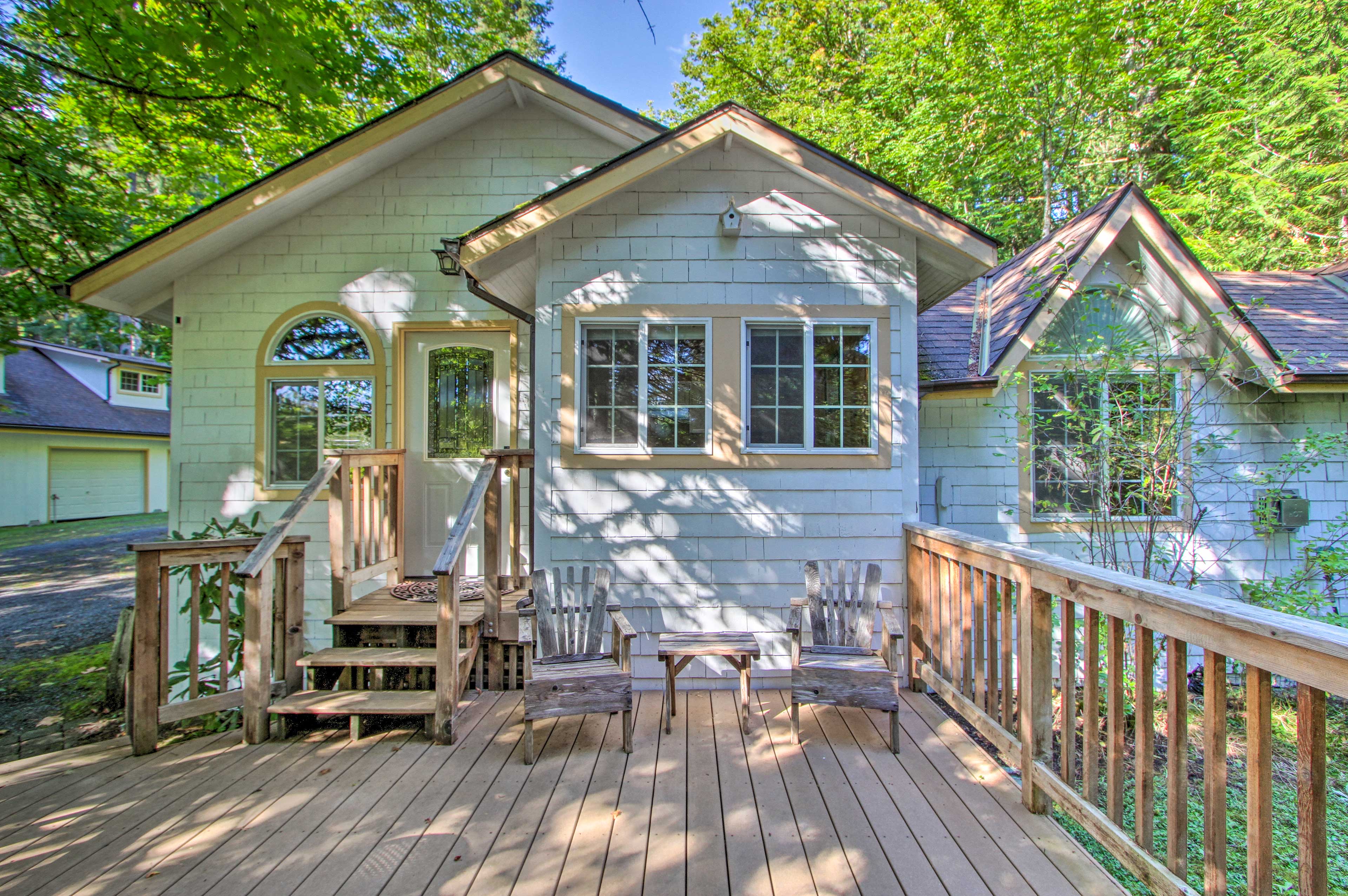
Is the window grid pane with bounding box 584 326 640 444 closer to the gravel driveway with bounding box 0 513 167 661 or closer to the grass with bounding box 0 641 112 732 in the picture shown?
the gravel driveway with bounding box 0 513 167 661

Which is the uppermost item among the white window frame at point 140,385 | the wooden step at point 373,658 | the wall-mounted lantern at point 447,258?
the white window frame at point 140,385

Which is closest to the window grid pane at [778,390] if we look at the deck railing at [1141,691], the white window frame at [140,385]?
the deck railing at [1141,691]

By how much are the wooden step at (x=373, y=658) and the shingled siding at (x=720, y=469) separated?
943 mm

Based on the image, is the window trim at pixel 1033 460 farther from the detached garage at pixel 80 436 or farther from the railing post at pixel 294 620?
the detached garage at pixel 80 436

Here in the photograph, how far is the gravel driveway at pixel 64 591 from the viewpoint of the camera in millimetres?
6770

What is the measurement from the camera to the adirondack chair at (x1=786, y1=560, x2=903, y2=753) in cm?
317

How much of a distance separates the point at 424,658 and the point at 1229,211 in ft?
51.9

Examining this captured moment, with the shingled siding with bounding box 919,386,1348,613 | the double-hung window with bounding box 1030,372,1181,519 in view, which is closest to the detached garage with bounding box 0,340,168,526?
the shingled siding with bounding box 919,386,1348,613

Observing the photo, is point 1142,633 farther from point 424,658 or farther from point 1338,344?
point 1338,344

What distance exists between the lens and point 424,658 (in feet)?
11.8

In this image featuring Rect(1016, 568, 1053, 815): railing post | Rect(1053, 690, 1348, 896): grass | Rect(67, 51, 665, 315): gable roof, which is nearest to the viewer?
Rect(1016, 568, 1053, 815): railing post

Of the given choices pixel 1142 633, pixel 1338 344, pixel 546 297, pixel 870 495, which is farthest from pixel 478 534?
pixel 1338 344

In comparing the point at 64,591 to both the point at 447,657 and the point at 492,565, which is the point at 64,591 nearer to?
the point at 492,565

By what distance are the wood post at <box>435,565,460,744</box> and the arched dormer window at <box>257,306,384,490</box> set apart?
264 cm
